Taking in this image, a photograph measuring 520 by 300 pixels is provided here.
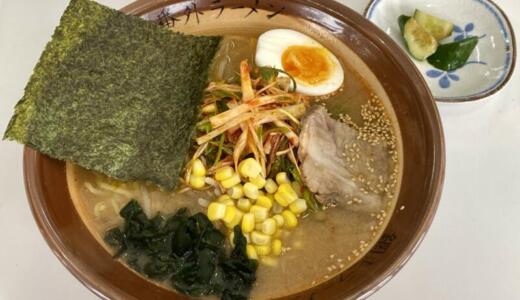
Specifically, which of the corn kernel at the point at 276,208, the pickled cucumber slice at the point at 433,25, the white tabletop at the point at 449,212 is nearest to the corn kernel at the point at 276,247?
the corn kernel at the point at 276,208

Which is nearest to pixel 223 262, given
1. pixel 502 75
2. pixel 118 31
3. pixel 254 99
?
pixel 254 99

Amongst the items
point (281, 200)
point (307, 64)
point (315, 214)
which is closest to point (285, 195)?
point (281, 200)

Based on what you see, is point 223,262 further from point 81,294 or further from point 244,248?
point 81,294

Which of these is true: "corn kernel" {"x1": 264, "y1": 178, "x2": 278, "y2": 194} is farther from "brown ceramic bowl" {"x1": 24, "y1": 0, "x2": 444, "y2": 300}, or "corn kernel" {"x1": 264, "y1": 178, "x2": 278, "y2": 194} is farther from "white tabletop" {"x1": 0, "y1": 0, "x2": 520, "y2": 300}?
"white tabletop" {"x1": 0, "y1": 0, "x2": 520, "y2": 300}

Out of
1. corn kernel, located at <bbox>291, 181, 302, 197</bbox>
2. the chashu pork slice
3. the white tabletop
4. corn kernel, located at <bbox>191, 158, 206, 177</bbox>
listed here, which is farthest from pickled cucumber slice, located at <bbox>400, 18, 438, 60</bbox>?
corn kernel, located at <bbox>191, 158, 206, 177</bbox>

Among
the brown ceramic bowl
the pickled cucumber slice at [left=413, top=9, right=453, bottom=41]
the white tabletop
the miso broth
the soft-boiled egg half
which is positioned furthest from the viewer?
the pickled cucumber slice at [left=413, top=9, right=453, bottom=41]

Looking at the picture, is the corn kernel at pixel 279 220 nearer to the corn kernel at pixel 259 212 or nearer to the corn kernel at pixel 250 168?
the corn kernel at pixel 259 212

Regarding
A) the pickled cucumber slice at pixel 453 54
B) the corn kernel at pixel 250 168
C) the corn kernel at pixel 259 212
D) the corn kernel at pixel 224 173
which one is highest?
the pickled cucumber slice at pixel 453 54
